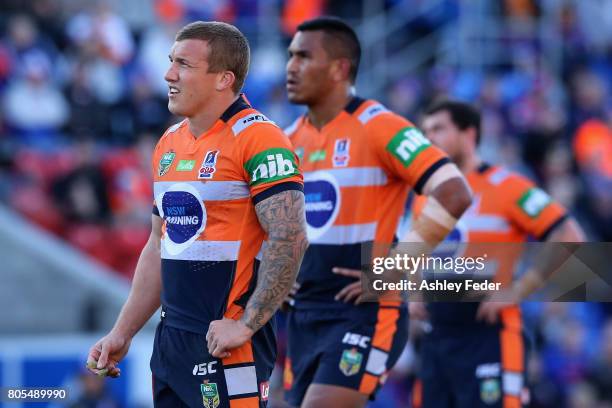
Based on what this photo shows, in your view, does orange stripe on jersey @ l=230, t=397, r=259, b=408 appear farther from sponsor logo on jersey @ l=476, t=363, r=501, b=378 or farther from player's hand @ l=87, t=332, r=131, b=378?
sponsor logo on jersey @ l=476, t=363, r=501, b=378

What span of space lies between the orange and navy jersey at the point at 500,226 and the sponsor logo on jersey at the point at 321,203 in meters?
1.39

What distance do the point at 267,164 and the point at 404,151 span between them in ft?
5.64

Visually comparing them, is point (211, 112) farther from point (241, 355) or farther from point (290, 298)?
point (290, 298)

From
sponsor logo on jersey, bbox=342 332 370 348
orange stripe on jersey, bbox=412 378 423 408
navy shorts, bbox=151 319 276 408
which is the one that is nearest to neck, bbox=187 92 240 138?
navy shorts, bbox=151 319 276 408

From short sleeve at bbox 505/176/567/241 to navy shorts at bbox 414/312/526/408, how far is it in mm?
751

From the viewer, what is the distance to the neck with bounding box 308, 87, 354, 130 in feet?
25.2

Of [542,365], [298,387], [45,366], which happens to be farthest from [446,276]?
[542,365]

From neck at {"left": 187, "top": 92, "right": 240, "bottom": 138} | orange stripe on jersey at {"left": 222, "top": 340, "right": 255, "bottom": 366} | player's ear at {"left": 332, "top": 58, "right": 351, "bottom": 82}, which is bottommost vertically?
orange stripe on jersey at {"left": 222, "top": 340, "right": 255, "bottom": 366}

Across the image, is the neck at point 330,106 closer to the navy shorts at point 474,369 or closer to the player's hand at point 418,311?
the player's hand at point 418,311

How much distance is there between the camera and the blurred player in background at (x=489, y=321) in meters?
8.66

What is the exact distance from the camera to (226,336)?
5.54 m

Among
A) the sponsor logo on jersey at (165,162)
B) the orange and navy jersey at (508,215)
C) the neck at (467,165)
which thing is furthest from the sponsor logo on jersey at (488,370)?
the sponsor logo on jersey at (165,162)

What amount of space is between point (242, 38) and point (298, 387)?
2468 millimetres

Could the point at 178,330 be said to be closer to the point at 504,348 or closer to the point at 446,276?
the point at 446,276
